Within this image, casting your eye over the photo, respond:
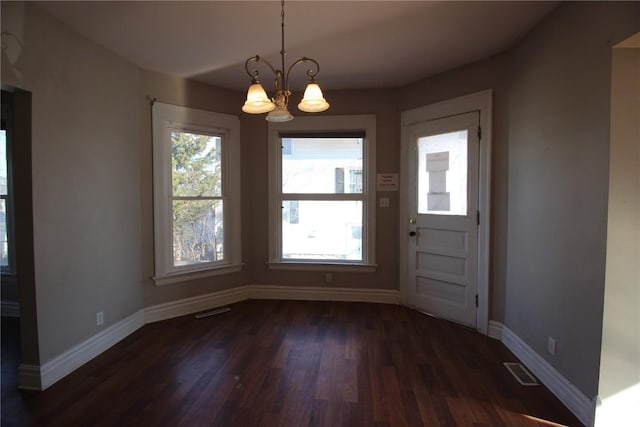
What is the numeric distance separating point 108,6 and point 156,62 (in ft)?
3.11

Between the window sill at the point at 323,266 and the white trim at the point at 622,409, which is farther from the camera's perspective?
the window sill at the point at 323,266

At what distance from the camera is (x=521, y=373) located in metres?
2.46

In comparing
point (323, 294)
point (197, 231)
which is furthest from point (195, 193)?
point (323, 294)

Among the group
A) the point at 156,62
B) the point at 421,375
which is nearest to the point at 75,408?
the point at 421,375

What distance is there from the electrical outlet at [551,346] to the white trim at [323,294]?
1.79 m

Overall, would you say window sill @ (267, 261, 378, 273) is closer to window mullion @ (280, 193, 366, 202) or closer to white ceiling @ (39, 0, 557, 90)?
window mullion @ (280, 193, 366, 202)

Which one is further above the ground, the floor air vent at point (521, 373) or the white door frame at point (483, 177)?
the white door frame at point (483, 177)

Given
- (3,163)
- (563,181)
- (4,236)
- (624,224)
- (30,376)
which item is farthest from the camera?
(4,236)

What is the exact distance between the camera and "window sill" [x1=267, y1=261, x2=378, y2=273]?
13.2 feet

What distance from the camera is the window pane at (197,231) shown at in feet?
12.0

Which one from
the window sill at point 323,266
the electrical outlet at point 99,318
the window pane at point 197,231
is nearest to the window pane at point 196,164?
the window pane at point 197,231

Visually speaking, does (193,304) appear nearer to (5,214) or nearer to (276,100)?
(5,214)

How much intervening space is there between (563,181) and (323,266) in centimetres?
261

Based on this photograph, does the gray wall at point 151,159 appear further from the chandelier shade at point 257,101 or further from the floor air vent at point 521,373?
the floor air vent at point 521,373
